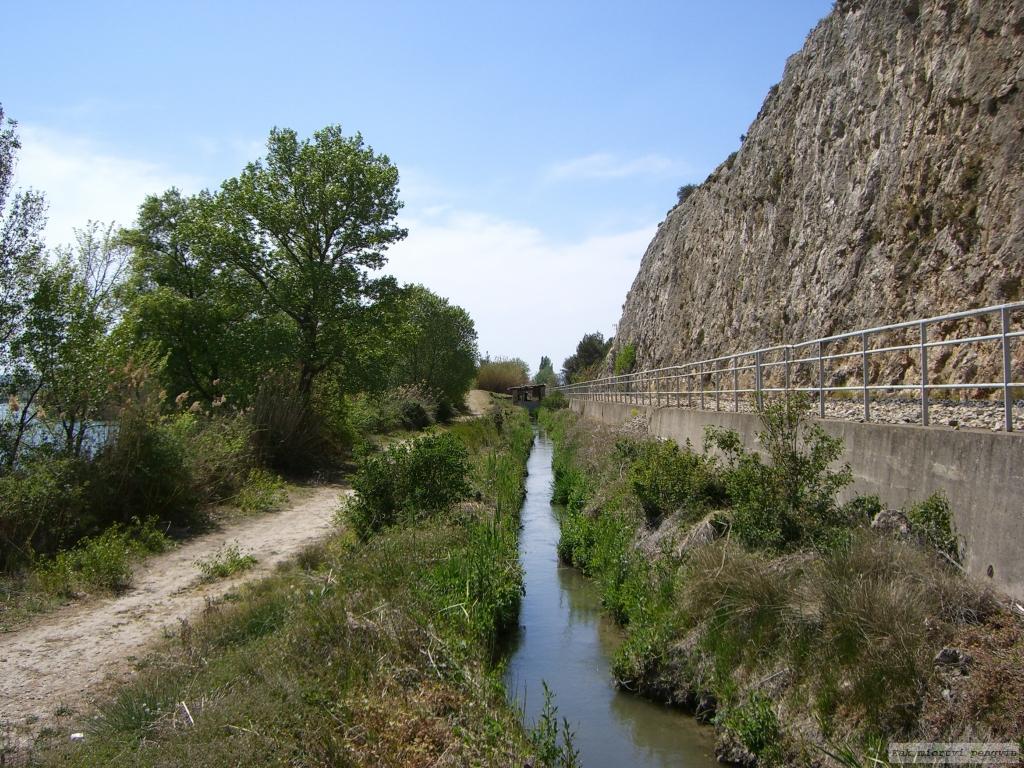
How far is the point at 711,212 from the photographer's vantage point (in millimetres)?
38062

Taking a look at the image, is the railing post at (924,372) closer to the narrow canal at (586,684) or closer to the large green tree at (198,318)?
the narrow canal at (586,684)

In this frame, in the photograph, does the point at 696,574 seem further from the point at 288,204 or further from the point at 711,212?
the point at 711,212

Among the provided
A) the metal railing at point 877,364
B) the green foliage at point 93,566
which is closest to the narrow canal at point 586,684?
the metal railing at point 877,364

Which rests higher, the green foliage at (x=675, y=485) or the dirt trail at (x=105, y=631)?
the green foliage at (x=675, y=485)

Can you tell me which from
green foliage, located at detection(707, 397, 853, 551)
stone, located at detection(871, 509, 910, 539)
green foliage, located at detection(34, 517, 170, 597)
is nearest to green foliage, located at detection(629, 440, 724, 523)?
green foliage, located at detection(707, 397, 853, 551)

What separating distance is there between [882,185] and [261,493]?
16.0m

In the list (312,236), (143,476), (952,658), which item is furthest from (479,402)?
(952,658)

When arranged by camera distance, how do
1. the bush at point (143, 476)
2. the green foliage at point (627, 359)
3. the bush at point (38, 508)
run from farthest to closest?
the green foliage at point (627, 359)
the bush at point (143, 476)
the bush at point (38, 508)

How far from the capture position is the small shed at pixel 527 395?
85.5 meters

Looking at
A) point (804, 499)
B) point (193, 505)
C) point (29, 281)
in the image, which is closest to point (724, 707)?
point (804, 499)

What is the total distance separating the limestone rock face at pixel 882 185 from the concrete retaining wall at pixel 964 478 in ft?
19.8

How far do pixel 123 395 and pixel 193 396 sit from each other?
36.7ft

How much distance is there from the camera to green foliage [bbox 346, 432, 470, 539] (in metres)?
Answer: 12.5

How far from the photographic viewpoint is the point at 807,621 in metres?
6.48
